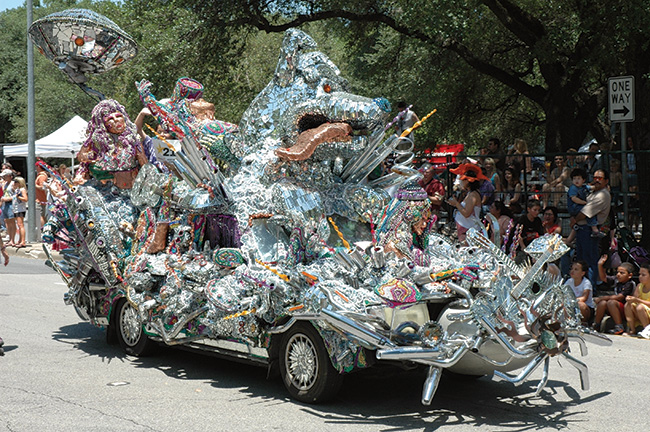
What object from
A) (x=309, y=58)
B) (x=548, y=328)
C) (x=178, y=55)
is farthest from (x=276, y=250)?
(x=178, y=55)

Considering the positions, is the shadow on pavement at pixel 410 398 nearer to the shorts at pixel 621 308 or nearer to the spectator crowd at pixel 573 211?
the spectator crowd at pixel 573 211

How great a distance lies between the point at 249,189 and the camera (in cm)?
688

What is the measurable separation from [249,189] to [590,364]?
3.90 meters

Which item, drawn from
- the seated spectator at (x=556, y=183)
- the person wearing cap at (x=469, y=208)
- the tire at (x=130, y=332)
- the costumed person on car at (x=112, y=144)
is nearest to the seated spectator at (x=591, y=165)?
the seated spectator at (x=556, y=183)

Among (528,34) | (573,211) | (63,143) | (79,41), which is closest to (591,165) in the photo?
(573,211)

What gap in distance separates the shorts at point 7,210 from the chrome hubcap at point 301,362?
1454 centimetres

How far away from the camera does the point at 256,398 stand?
661 cm

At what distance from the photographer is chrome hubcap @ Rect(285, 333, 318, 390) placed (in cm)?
625

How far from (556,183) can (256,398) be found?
7.71 metres

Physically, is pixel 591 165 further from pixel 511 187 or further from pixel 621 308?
pixel 621 308

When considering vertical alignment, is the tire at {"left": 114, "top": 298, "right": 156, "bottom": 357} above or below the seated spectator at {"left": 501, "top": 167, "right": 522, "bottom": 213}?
below

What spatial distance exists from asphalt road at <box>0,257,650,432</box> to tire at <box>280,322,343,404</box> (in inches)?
4.7

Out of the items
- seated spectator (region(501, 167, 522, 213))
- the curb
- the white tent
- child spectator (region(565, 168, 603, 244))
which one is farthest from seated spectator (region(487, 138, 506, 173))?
Result: the white tent

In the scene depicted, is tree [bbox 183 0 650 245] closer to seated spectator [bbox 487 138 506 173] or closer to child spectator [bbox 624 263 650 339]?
seated spectator [bbox 487 138 506 173]
